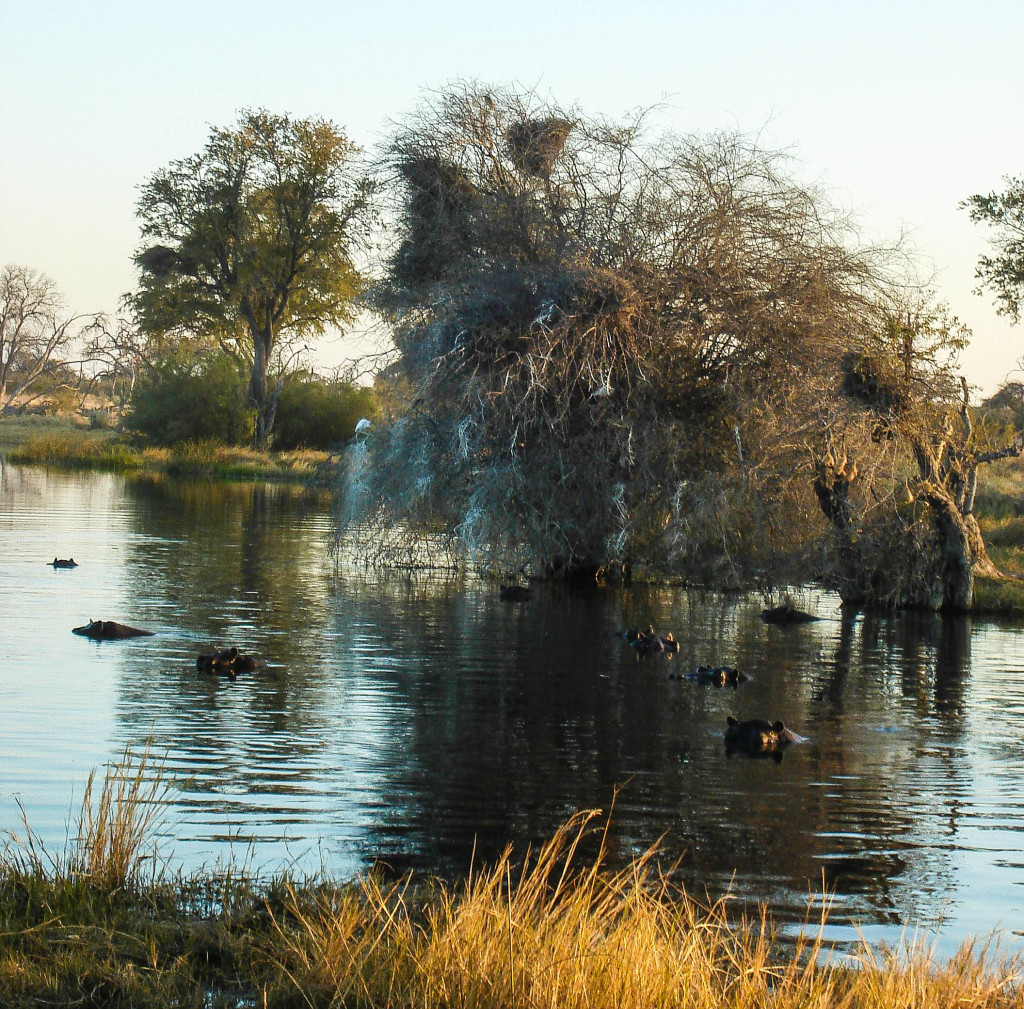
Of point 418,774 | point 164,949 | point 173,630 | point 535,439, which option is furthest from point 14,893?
point 535,439

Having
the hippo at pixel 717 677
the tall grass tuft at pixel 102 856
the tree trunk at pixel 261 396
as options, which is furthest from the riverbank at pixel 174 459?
the tall grass tuft at pixel 102 856

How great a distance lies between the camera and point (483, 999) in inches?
197

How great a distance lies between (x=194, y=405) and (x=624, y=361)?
4470 centimetres

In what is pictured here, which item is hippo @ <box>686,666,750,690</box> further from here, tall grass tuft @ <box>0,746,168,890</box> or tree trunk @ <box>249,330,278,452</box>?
tree trunk @ <box>249,330,278,452</box>

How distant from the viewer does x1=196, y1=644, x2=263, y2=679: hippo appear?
47.0 feet

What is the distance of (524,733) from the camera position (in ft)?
39.9

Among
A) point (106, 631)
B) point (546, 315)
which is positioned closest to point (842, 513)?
point (546, 315)

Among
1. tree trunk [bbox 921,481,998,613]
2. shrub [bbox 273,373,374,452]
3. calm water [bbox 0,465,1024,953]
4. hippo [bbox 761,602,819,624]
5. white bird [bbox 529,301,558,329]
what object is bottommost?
calm water [bbox 0,465,1024,953]

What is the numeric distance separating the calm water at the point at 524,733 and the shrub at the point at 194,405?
40314mm

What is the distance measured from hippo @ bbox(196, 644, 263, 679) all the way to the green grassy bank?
25.1 feet

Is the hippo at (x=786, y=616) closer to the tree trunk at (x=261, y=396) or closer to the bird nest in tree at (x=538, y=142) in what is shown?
the bird nest in tree at (x=538, y=142)

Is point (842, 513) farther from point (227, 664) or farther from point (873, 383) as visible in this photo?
point (227, 664)

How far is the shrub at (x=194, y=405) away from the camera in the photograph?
2473 inches

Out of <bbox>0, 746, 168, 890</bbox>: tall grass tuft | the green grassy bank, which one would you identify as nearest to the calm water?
<bbox>0, 746, 168, 890</bbox>: tall grass tuft
